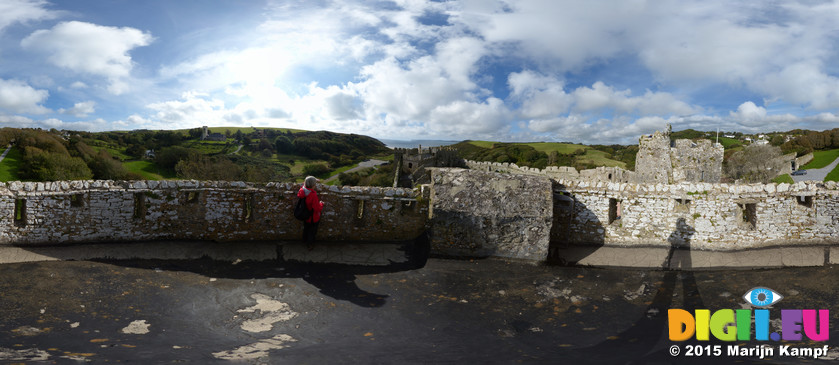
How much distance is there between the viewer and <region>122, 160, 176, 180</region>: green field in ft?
174

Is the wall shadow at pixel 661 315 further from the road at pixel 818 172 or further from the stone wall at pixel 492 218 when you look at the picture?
the road at pixel 818 172

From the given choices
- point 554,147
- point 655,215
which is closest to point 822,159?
point 554,147

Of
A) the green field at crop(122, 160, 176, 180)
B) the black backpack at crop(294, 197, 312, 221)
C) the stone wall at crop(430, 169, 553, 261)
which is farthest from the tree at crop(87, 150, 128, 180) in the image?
the stone wall at crop(430, 169, 553, 261)

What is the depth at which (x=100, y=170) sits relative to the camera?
51344 mm

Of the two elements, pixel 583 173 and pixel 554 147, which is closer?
pixel 583 173

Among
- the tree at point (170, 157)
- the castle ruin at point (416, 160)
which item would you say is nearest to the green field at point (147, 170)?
the tree at point (170, 157)

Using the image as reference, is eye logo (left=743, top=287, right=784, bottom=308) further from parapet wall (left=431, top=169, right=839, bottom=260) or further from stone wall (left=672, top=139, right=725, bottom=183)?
stone wall (left=672, top=139, right=725, bottom=183)

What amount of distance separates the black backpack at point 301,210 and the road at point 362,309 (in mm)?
1097

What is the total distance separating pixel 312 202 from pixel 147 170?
60.3 meters

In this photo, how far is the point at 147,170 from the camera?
5578 centimetres

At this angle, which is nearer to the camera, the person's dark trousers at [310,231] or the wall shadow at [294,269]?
the wall shadow at [294,269]

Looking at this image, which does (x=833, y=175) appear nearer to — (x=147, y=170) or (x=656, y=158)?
(x=656, y=158)

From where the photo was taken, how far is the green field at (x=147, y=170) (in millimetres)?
53000

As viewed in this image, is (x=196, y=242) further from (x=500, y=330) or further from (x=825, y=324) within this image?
(x=825, y=324)
